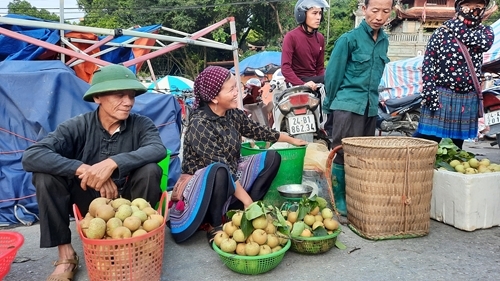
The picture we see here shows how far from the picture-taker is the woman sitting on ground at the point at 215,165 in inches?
107

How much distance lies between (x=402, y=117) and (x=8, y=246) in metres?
7.55

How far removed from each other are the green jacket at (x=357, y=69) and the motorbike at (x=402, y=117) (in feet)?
16.2

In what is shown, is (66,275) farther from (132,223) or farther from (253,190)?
(253,190)

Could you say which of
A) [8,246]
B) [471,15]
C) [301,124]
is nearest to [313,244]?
[8,246]

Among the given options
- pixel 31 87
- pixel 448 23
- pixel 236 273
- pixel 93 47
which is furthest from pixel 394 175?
pixel 93 47

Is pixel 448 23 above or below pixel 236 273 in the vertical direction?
above

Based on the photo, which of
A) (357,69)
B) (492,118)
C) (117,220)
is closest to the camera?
(117,220)

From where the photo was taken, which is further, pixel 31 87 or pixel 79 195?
pixel 31 87

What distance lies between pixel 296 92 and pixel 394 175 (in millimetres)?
1841

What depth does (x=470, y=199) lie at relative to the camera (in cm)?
300

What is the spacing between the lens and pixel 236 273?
2.50m

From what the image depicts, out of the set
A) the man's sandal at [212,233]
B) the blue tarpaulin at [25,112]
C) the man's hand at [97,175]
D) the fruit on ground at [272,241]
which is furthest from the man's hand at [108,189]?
the blue tarpaulin at [25,112]

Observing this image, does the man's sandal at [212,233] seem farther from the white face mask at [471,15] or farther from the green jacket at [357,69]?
the white face mask at [471,15]

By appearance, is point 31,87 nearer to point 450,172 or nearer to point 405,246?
point 405,246
